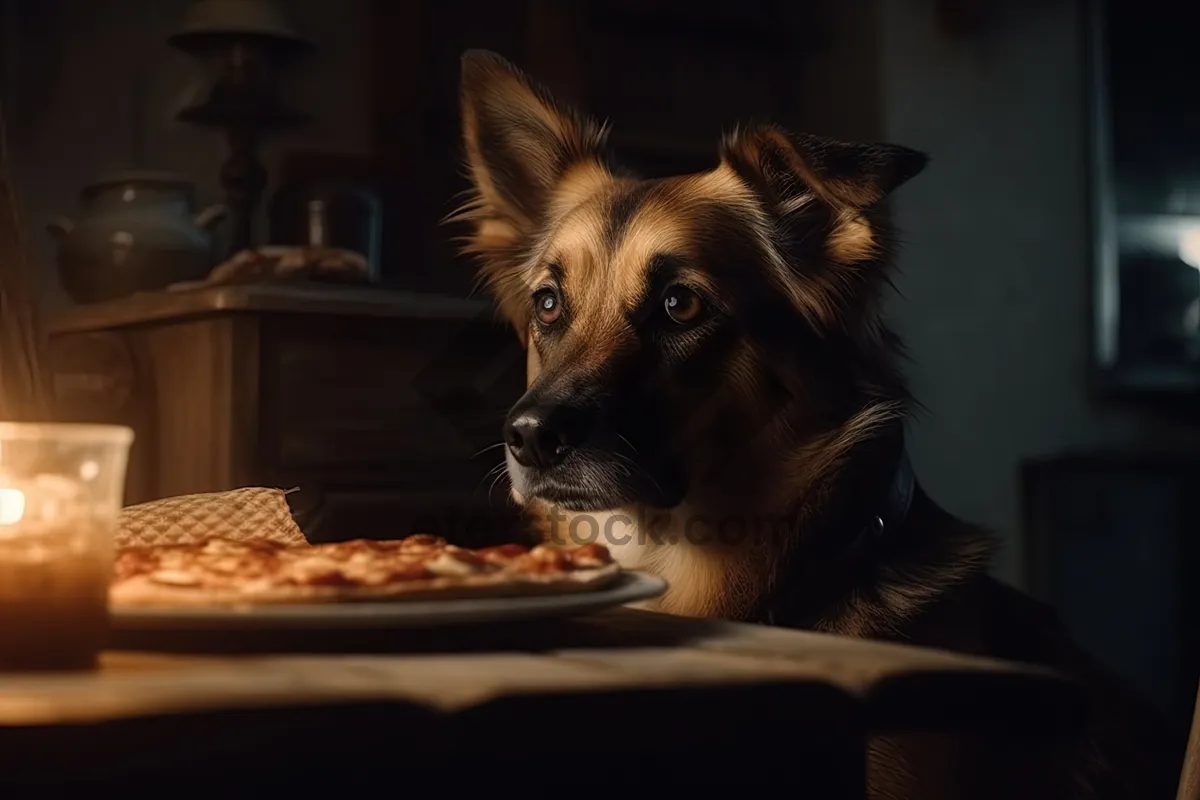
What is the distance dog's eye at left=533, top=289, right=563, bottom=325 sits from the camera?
192 cm

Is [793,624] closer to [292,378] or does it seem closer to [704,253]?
[704,253]

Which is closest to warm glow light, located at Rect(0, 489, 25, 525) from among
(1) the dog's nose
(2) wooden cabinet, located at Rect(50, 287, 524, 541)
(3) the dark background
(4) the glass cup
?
(4) the glass cup

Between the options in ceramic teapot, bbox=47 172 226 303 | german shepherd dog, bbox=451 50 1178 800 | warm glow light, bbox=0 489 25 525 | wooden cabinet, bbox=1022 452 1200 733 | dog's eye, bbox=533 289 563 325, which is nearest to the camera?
warm glow light, bbox=0 489 25 525

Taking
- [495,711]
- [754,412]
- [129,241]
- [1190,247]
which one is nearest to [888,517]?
[754,412]

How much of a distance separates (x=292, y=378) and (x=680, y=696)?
1856 millimetres

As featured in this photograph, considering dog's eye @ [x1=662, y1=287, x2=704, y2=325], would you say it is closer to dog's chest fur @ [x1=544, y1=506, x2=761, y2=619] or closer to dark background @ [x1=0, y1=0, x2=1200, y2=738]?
dog's chest fur @ [x1=544, y1=506, x2=761, y2=619]

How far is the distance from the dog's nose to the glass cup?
3.53ft

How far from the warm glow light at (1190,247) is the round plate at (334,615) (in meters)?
3.45

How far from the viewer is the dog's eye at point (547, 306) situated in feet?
6.29

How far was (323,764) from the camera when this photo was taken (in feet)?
1.88

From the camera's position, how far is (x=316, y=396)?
7.86ft

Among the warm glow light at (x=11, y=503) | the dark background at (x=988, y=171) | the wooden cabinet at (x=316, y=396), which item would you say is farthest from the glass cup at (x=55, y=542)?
the dark background at (x=988, y=171)

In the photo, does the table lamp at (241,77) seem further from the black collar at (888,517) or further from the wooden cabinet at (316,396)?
the black collar at (888,517)

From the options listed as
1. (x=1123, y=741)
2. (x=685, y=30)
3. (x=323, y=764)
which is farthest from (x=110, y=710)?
(x=685, y=30)
